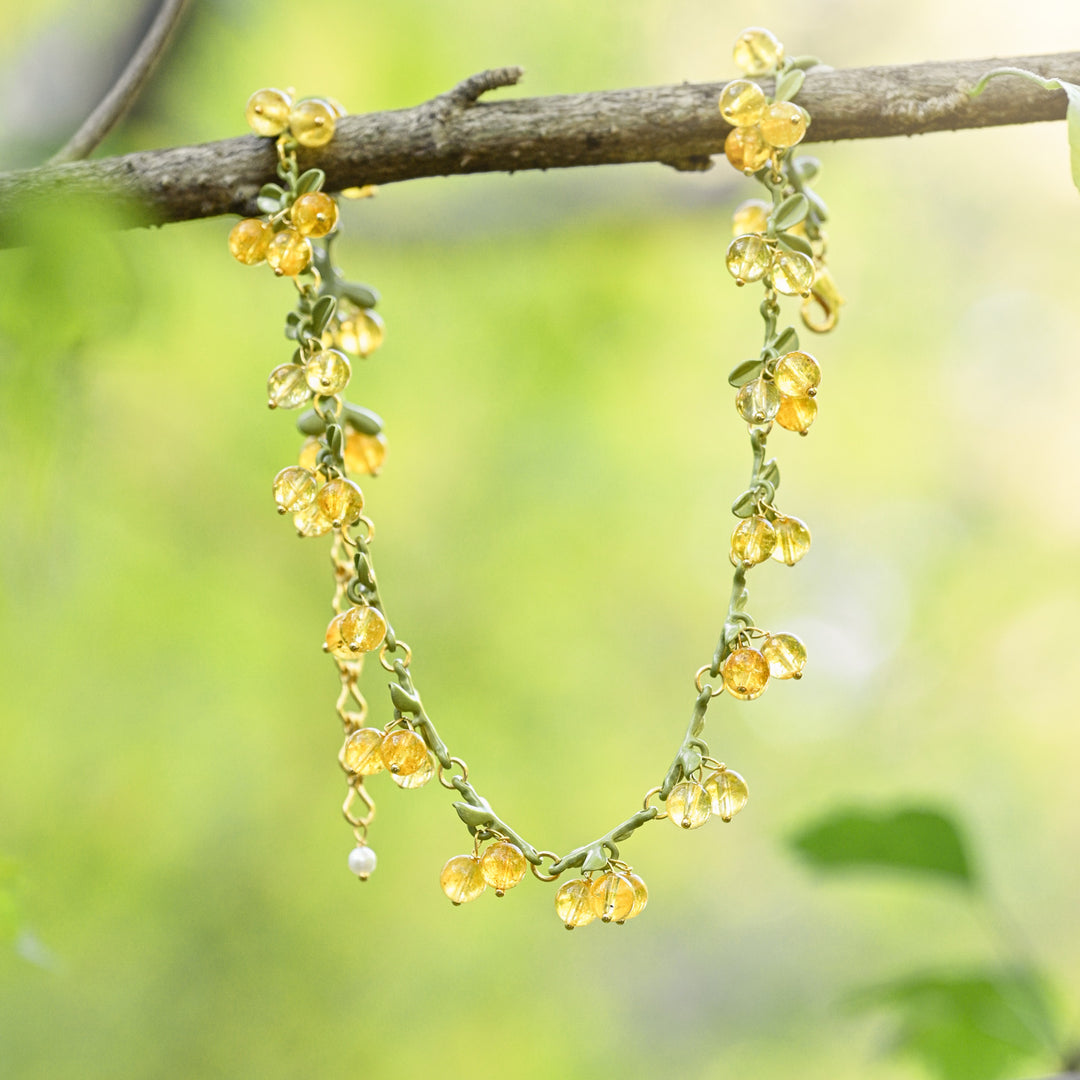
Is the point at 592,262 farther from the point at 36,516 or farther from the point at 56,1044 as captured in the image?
the point at 56,1044

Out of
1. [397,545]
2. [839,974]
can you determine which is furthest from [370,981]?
[839,974]

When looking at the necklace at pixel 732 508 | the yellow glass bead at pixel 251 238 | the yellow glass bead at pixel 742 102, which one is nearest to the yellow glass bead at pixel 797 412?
the necklace at pixel 732 508

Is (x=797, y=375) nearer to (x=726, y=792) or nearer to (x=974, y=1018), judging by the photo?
(x=726, y=792)

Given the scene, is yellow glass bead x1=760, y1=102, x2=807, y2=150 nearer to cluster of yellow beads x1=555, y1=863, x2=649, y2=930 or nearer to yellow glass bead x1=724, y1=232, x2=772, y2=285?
yellow glass bead x1=724, y1=232, x2=772, y2=285

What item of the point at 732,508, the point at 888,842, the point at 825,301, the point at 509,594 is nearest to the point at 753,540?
the point at 732,508

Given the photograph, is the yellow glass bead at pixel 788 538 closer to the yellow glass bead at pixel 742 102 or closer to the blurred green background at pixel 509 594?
the yellow glass bead at pixel 742 102

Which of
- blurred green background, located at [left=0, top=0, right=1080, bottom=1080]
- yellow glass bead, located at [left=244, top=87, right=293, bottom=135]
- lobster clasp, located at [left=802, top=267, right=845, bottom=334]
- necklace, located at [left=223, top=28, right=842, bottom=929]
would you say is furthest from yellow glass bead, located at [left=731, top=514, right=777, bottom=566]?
blurred green background, located at [left=0, top=0, right=1080, bottom=1080]
